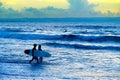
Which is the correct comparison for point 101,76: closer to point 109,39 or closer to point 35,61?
point 35,61

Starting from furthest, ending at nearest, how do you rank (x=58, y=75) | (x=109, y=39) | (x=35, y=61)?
1. (x=109, y=39)
2. (x=35, y=61)
3. (x=58, y=75)

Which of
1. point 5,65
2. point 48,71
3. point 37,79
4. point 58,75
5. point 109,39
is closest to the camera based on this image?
point 37,79

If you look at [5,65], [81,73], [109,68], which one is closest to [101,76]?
[81,73]

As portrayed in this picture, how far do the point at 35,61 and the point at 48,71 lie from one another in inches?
180

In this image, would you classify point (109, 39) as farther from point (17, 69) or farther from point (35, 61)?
point (17, 69)

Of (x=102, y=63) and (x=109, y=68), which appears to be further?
(x=102, y=63)

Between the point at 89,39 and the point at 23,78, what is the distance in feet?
124

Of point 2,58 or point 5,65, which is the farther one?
point 2,58

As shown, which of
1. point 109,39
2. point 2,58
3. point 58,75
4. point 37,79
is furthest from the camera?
point 109,39

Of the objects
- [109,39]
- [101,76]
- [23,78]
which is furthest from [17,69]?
[109,39]

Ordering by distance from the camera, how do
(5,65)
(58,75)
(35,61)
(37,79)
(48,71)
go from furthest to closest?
(35,61) < (5,65) < (48,71) < (58,75) < (37,79)

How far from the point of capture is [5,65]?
76.3 feet

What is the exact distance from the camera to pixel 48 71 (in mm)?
20734

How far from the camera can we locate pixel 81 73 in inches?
789
